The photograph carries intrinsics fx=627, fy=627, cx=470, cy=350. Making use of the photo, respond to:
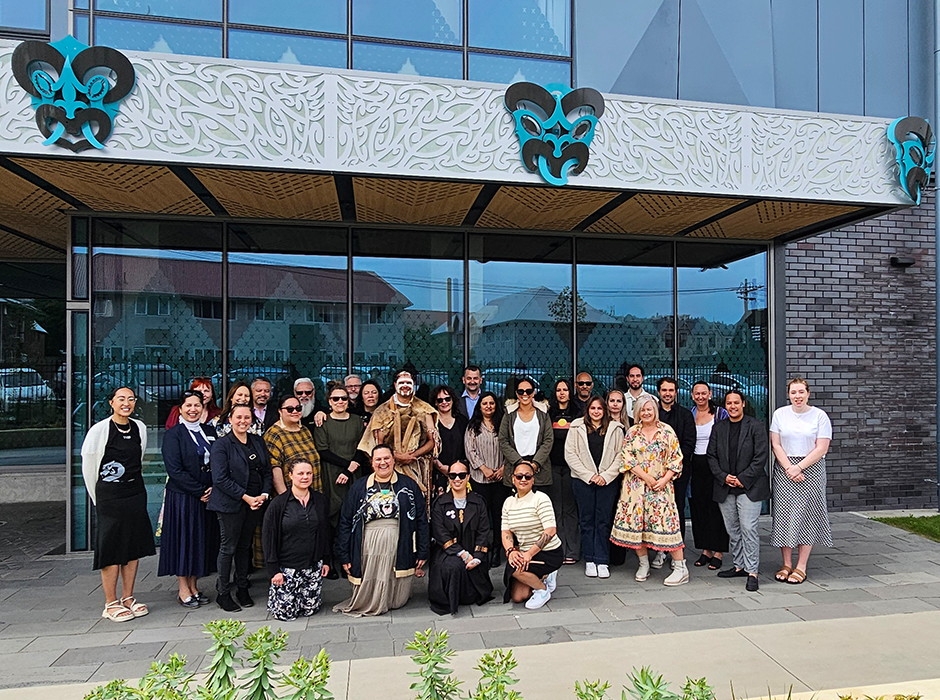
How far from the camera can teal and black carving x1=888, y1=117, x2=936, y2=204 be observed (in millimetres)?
5965

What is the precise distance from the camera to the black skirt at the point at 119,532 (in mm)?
4785

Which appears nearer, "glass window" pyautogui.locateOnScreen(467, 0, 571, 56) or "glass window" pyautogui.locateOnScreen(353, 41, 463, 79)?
"glass window" pyautogui.locateOnScreen(353, 41, 463, 79)

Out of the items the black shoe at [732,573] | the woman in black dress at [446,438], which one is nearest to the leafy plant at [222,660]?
the woman in black dress at [446,438]

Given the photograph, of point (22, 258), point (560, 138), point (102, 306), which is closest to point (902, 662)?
point (560, 138)

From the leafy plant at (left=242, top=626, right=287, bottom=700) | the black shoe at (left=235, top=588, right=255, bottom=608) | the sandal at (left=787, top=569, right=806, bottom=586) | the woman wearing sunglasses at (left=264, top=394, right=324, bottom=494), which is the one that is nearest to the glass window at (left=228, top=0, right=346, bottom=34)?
the woman wearing sunglasses at (left=264, top=394, right=324, bottom=494)

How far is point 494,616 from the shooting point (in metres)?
4.88

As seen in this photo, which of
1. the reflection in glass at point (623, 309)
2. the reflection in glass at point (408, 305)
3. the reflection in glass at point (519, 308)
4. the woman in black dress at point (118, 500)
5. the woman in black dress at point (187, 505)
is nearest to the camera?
the woman in black dress at point (118, 500)

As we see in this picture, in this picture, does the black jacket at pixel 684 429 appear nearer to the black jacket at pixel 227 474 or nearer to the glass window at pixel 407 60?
the black jacket at pixel 227 474

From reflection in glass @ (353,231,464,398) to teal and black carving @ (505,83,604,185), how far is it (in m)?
2.50

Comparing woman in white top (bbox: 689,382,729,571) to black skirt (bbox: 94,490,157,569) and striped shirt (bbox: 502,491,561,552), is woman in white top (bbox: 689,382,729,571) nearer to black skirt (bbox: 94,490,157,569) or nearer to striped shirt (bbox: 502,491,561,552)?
striped shirt (bbox: 502,491,561,552)

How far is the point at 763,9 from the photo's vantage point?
7.71 metres

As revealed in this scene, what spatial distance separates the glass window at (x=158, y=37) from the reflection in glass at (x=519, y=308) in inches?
140

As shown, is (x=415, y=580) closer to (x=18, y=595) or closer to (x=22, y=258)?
(x=18, y=595)

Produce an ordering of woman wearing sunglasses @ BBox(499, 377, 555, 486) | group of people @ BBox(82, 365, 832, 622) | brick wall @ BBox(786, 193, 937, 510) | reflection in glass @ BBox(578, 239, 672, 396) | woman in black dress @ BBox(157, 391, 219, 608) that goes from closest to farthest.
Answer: group of people @ BBox(82, 365, 832, 622)
woman in black dress @ BBox(157, 391, 219, 608)
woman wearing sunglasses @ BBox(499, 377, 555, 486)
reflection in glass @ BBox(578, 239, 672, 396)
brick wall @ BBox(786, 193, 937, 510)
